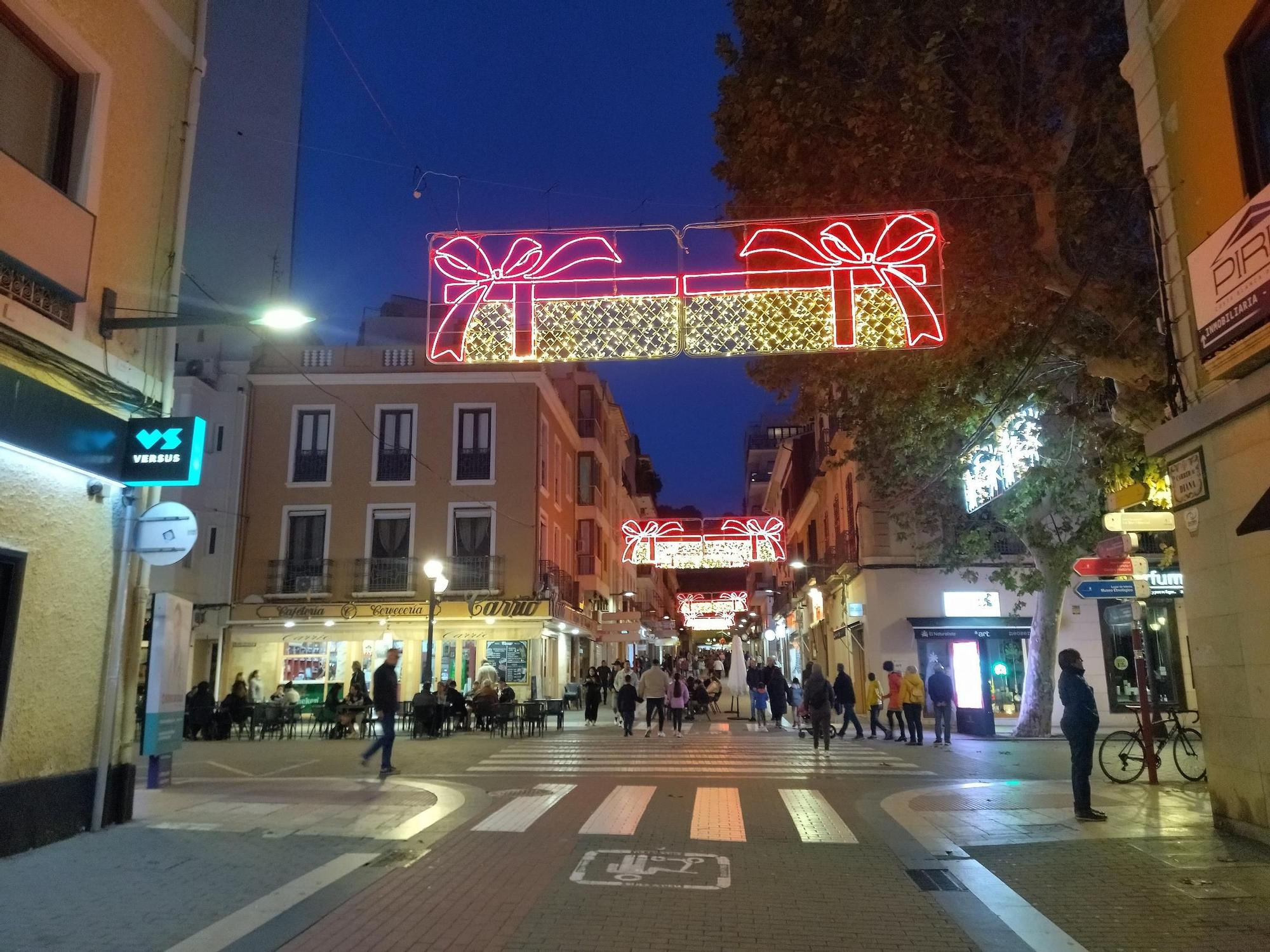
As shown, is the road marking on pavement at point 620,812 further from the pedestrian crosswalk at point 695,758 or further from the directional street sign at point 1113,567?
the directional street sign at point 1113,567

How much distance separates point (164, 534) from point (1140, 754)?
1278 cm

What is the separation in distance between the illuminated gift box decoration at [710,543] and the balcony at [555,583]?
251 cm

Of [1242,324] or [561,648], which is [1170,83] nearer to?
[1242,324]

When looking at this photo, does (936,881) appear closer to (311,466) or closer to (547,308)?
(547,308)

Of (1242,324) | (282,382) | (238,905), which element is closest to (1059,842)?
(1242,324)

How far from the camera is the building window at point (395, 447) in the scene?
1225 inches

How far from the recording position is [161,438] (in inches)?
360

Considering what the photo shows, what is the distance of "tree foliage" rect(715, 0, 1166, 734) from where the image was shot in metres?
11.1

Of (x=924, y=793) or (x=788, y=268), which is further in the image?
(x=924, y=793)

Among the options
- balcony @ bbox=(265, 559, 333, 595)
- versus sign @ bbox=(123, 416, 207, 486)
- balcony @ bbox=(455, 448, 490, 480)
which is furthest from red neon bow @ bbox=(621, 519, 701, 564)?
versus sign @ bbox=(123, 416, 207, 486)

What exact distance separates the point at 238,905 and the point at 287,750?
13.0m

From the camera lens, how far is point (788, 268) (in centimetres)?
1010

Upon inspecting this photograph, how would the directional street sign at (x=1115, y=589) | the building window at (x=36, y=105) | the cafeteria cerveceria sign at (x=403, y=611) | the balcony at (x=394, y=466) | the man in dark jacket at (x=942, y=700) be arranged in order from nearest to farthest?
the building window at (x=36, y=105) < the directional street sign at (x=1115, y=589) < the man in dark jacket at (x=942, y=700) < the cafeteria cerveceria sign at (x=403, y=611) < the balcony at (x=394, y=466)

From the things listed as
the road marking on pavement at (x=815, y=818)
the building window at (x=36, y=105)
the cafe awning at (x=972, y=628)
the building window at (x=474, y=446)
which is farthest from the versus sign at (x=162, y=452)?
the building window at (x=474, y=446)
